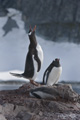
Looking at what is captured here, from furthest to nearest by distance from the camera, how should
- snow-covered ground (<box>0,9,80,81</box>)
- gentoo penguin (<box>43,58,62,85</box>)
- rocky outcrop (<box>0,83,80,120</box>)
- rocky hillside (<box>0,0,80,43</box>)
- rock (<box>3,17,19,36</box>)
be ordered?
rock (<box>3,17,19,36</box>), rocky hillside (<box>0,0,80,43</box>), snow-covered ground (<box>0,9,80,81</box>), gentoo penguin (<box>43,58,62,85</box>), rocky outcrop (<box>0,83,80,120</box>)

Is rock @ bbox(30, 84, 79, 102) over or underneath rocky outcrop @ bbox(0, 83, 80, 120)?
over

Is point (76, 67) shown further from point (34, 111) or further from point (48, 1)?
point (34, 111)

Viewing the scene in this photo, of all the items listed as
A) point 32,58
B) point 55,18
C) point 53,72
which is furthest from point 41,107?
point 55,18

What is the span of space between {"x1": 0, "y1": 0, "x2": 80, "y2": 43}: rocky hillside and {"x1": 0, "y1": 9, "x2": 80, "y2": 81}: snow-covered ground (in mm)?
515

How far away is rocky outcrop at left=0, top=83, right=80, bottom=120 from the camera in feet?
14.4

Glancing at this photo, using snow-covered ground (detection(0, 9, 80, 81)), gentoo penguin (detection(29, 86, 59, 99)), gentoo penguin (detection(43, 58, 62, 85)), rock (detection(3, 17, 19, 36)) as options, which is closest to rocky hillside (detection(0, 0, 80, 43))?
snow-covered ground (detection(0, 9, 80, 81))

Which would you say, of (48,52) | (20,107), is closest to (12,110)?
(20,107)

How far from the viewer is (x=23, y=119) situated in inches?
165

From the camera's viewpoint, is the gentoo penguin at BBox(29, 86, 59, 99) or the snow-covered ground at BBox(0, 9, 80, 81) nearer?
the gentoo penguin at BBox(29, 86, 59, 99)

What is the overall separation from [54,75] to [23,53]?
11273 mm

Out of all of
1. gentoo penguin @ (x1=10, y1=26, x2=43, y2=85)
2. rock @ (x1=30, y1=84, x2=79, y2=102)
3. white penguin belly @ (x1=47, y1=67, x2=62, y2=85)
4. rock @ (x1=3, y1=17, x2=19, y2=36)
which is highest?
rock @ (x1=3, y1=17, x2=19, y2=36)

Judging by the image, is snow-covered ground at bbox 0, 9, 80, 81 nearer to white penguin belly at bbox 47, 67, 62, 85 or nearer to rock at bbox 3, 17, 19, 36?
rock at bbox 3, 17, 19, 36

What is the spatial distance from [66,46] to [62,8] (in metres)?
2.52

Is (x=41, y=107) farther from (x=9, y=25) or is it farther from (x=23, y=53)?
(x=9, y=25)
